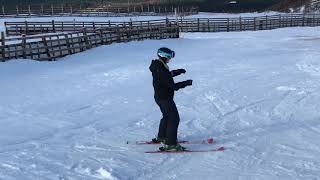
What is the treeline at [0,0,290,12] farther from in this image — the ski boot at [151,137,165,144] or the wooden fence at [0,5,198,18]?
the ski boot at [151,137,165,144]

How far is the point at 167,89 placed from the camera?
8.71 meters

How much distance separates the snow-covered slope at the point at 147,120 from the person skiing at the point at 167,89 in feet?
1.00

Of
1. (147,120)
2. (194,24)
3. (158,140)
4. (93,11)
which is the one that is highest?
(93,11)

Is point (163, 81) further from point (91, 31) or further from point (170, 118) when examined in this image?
point (91, 31)

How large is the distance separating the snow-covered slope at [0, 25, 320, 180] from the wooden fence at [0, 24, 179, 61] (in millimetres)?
1644

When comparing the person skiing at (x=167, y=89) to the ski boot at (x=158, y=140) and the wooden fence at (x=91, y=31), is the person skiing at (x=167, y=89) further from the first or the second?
the wooden fence at (x=91, y=31)

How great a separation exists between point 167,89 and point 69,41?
23.3 m

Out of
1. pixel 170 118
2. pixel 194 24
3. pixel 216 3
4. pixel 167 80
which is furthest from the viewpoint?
pixel 216 3

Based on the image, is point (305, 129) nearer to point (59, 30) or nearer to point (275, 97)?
point (275, 97)

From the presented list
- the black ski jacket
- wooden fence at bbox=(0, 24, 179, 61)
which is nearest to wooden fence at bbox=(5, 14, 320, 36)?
wooden fence at bbox=(0, 24, 179, 61)

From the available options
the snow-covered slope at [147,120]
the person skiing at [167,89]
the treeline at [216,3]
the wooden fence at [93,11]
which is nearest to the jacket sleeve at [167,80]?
the person skiing at [167,89]

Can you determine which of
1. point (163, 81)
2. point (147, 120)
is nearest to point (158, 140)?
point (163, 81)

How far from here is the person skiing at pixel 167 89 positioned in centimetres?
853

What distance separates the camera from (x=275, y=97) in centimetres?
1416
